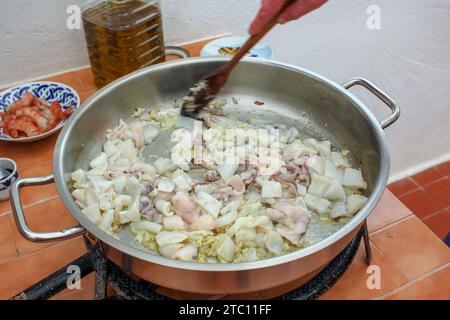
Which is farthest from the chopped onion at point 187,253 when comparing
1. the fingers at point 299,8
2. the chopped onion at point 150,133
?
the fingers at point 299,8

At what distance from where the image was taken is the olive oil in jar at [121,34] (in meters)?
1.18

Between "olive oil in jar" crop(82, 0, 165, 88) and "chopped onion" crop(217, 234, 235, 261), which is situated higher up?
"olive oil in jar" crop(82, 0, 165, 88)

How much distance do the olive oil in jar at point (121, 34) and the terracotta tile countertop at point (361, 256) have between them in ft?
1.24

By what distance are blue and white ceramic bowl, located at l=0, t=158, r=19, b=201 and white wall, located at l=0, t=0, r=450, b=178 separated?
42cm

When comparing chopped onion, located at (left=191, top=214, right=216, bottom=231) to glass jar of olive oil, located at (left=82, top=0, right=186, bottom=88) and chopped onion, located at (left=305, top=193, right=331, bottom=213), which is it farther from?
glass jar of olive oil, located at (left=82, top=0, right=186, bottom=88)

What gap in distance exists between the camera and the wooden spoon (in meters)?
0.87

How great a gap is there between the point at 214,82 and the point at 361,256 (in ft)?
1.70

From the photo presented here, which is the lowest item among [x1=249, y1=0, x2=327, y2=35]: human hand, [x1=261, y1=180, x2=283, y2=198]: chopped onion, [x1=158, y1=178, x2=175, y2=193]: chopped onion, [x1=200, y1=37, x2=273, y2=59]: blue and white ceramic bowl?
[x1=261, y1=180, x2=283, y2=198]: chopped onion

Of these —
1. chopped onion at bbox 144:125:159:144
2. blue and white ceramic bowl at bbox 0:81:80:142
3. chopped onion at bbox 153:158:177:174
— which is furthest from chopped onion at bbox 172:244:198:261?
blue and white ceramic bowl at bbox 0:81:80:142

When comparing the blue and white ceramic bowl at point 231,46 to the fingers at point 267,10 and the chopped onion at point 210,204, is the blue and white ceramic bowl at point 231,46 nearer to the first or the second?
the fingers at point 267,10

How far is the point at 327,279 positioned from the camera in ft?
2.62

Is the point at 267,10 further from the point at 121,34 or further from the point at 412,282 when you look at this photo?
the point at 412,282

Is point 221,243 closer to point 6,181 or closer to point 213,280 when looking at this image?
point 213,280
